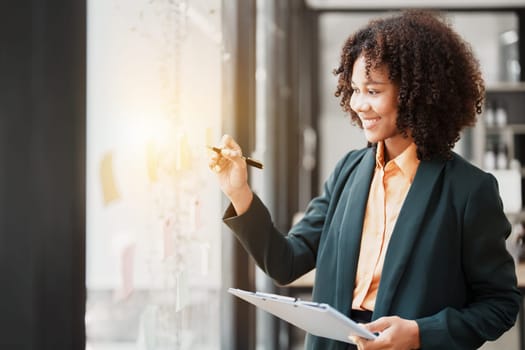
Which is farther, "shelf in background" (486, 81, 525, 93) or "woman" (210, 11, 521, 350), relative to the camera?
"shelf in background" (486, 81, 525, 93)

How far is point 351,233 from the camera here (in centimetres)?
135

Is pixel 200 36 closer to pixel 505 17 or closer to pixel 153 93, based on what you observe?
pixel 153 93

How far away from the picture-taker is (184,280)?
1.56m

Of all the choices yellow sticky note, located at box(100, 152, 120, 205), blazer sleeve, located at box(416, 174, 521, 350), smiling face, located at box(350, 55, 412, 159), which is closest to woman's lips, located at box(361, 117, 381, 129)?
A: smiling face, located at box(350, 55, 412, 159)

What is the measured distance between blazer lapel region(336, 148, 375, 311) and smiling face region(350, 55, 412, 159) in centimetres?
10

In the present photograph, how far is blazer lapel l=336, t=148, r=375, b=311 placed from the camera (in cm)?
133

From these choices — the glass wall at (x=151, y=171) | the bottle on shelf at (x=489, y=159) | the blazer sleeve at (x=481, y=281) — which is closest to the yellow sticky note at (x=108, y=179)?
the glass wall at (x=151, y=171)

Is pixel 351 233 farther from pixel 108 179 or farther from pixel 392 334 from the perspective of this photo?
pixel 108 179

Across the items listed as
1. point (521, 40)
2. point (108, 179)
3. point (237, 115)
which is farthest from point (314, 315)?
point (521, 40)

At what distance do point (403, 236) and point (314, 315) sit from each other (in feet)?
0.91

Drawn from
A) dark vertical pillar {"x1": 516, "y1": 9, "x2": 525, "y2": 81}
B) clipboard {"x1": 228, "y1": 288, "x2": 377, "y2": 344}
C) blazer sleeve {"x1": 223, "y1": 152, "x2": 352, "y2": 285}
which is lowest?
clipboard {"x1": 228, "y1": 288, "x2": 377, "y2": 344}

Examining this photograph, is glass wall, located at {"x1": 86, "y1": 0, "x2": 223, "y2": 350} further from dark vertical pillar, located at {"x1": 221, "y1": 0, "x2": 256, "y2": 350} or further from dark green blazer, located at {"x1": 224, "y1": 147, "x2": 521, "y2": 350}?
dark green blazer, located at {"x1": 224, "y1": 147, "x2": 521, "y2": 350}

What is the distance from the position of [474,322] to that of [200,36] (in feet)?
3.07

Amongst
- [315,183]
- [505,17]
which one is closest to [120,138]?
[315,183]
